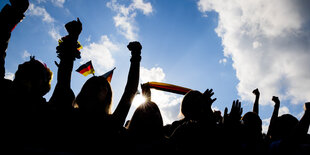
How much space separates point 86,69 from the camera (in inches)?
301

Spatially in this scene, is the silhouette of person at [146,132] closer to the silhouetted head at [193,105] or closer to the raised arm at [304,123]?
the silhouetted head at [193,105]

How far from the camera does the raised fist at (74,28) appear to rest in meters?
2.32

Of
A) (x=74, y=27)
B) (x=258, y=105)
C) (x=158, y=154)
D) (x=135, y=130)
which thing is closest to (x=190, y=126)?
(x=158, y=154)

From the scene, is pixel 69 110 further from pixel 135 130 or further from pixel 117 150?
pixel 135 130

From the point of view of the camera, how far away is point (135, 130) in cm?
200

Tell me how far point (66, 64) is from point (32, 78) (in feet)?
1.45

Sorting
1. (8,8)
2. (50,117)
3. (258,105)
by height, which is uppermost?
(258,105)

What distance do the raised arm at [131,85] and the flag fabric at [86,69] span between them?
19.0 feet

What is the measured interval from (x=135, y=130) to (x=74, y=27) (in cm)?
171

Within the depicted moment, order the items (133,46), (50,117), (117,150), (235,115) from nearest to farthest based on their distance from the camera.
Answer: (50,117), (117,150), (235,115), (133,46)

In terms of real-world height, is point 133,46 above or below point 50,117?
above

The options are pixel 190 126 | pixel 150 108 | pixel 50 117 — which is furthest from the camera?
pixel 150 108

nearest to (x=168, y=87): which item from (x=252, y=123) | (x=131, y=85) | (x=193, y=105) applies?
(x=252, y=123)

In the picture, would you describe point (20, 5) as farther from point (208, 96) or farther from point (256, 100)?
point (256, 100)
